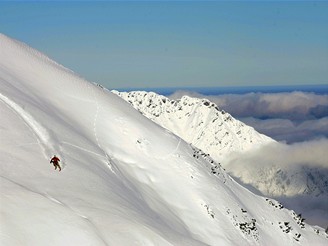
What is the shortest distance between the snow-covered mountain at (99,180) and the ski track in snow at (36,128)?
134 millimetres

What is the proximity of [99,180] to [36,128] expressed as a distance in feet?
25.4

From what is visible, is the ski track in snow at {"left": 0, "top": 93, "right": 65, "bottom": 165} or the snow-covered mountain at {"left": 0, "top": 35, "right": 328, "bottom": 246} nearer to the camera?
the snow-covered mountain at {"left": 0, "top": 35, "right": 328, "bottom": 246}

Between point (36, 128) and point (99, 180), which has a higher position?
point (36, 128)

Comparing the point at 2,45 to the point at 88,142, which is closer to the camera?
the point at 88,142

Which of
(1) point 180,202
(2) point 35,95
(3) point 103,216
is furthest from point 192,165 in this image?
(3) point 103,216

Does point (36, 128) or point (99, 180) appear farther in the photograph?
point (36, 128)

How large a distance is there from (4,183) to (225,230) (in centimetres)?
3474

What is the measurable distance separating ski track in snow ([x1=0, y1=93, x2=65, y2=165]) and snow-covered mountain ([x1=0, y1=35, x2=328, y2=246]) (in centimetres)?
13

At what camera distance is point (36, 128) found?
40344mm

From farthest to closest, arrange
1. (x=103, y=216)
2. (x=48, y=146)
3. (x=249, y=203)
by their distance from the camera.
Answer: (x=249, y=203) → (x=48, y=146) → (x=103, y=216)

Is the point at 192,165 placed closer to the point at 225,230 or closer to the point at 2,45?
the point at 225,230

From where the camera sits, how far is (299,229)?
79.1m

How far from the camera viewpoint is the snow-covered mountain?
79.0 feet

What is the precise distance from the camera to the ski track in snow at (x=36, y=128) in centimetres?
3738
